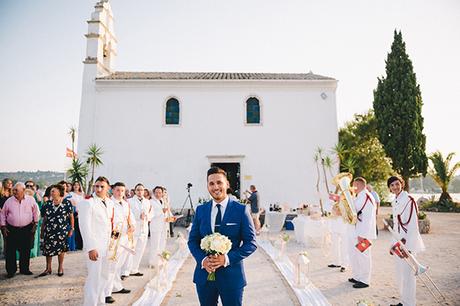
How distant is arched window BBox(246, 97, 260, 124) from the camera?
18.5 metres

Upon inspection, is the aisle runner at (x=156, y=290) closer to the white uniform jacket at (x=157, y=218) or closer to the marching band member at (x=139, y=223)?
the marching band member at (x=139, y=223)

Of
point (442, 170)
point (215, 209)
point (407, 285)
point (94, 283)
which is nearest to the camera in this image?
point (215, 209)

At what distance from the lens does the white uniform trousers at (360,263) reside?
19.0 feet

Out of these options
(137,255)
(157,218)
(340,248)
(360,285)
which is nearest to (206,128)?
(157,218)

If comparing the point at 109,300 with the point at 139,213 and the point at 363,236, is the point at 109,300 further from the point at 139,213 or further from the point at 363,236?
the point at 363,236

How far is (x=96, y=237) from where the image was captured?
4.45 metres

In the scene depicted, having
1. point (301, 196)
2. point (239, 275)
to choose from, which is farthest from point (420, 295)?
point (301, 196)

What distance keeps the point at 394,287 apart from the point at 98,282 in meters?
5.56

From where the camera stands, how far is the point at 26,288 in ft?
18.8

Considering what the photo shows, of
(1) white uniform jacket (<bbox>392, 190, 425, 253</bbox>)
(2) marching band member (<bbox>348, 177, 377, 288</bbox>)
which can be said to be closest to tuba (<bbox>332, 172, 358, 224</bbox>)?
(2) marching band member (<bbox>348, 177, 377, 288</bbox>)

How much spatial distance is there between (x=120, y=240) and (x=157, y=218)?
2.45m

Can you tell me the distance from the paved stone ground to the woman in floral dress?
9.18ft

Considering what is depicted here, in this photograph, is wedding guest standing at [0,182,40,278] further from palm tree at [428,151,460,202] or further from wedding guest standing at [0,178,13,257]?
palm tree at [428,151,460,202]

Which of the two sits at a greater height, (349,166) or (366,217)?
(349,166)
